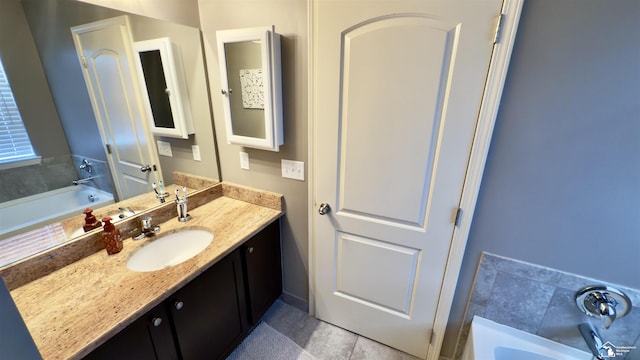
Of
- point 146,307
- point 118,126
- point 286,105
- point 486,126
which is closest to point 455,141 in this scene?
point 486,126

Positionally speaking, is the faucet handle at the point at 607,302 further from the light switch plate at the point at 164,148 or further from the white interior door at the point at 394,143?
the light switch plate at the point at 164,148

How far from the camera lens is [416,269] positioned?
140 centimetres

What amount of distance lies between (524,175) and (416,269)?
0.70 metres

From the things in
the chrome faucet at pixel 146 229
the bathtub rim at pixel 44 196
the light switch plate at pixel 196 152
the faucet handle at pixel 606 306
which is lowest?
the faucet handle at pixel 606 306

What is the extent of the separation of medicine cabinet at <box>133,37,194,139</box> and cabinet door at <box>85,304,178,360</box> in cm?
103

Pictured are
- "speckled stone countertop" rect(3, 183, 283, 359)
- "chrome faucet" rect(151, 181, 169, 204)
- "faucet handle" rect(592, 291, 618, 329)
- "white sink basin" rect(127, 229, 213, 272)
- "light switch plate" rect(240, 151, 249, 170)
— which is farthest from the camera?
"light switch plate" rect(240, 151, 249, 170)

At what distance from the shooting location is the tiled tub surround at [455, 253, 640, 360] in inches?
42.6

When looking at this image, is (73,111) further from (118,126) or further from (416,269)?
(416,269)

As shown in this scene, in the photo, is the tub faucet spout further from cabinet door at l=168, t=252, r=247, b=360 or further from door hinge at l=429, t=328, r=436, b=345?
cabinet door at l=168, t=252, r=247, b=360

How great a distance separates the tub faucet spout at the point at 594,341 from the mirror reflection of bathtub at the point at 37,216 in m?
2.36

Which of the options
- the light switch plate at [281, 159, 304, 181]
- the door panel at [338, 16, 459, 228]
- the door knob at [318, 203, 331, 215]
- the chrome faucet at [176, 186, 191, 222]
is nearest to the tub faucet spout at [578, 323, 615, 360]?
the door panel at [338, 16, 459, 228]

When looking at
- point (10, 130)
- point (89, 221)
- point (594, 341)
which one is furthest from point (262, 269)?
point (594, 341)

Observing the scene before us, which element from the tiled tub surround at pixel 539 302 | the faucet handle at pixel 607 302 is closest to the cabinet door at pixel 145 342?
the tiled tub surround at pixel 539 302

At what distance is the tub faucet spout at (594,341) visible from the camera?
1.07 metres
